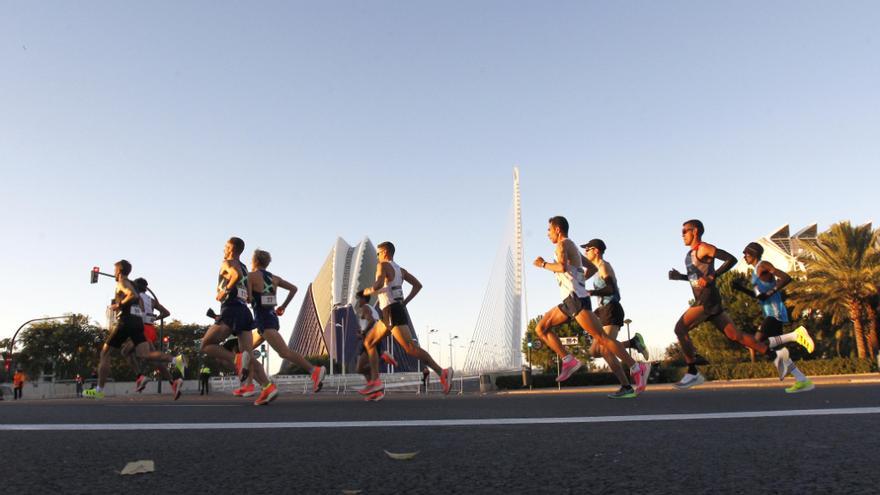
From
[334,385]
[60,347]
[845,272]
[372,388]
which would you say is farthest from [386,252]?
[60,347]

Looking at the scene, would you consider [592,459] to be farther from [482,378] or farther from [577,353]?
[577,353]

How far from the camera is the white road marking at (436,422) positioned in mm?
3918

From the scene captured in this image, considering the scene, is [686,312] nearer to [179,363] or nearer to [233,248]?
[233,248]

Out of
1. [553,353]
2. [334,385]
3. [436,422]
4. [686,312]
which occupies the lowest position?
[334,385]

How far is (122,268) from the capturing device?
9.77m

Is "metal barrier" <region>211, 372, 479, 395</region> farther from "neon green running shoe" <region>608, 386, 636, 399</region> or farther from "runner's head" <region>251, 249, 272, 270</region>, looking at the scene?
"neon green running shoe" <region>608, 386, 636, 399</region>

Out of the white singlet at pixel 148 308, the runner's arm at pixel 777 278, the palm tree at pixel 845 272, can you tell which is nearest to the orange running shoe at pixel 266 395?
the white singlet at pixel 148 308

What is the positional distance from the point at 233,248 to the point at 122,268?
2618 mm

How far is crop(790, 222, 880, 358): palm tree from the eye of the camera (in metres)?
30.7

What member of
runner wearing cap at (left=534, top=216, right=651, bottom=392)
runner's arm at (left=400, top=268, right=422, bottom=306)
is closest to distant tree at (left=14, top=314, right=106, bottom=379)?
runner's arm at (left=400, top=268, right=422, bottom=306)

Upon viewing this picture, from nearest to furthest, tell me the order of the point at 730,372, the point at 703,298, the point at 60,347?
the point at 703,298 → the point at 730,372 → the point at 60,347

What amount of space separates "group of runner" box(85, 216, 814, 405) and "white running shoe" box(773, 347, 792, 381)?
0.5 inches

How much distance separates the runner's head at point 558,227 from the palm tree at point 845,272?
2863 cm

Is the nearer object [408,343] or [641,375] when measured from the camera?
[641,375]
